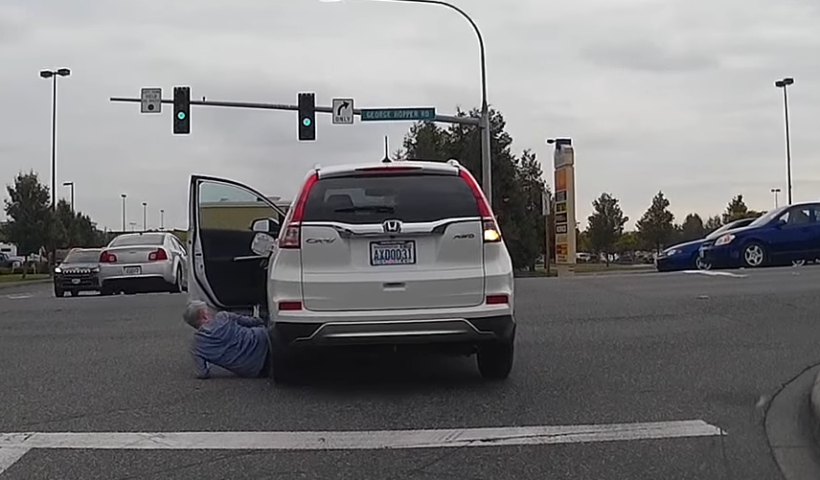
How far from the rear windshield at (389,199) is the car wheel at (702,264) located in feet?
50.7

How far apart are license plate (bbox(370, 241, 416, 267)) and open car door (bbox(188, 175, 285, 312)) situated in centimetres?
200

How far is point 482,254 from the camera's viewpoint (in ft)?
24.1

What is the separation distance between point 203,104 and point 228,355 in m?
21.6

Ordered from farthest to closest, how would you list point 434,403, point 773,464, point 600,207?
1. point 600,207
2. point 434,403
3. point 773,464

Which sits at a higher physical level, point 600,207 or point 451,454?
point 600,207

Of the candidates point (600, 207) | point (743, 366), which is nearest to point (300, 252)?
point (743, 366)

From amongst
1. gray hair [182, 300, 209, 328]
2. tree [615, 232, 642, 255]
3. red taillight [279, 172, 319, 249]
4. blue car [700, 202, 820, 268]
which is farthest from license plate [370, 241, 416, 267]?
Answer: tree [615, 232, 642, 255]

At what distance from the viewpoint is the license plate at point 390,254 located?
285 inches

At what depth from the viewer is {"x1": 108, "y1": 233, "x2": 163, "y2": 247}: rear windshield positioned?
20.8m

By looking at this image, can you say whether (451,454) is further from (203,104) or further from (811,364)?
(203,104)

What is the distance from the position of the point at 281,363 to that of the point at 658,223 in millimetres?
65128

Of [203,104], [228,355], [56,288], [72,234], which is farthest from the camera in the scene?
[72,234]

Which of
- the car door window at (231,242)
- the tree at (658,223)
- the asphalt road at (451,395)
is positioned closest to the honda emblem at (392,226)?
the asphalt road at (451,395)

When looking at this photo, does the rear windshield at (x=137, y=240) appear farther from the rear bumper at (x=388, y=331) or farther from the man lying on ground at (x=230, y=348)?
the rear bumper at (x=388, y=331)
